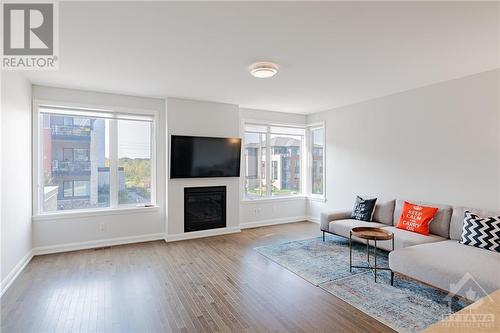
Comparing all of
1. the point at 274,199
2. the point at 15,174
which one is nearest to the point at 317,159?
the point at 274,199

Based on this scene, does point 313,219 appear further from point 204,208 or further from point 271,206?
point 204,208

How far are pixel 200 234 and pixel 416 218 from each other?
3.74m

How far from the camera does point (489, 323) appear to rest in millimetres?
942

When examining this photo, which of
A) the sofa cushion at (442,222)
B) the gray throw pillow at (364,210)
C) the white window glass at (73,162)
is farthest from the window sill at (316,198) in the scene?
the white window glass at (73,162)

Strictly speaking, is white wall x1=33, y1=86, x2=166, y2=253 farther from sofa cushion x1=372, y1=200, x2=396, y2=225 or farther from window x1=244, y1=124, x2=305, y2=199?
sofa cushion x1=372, y1=200, x2=396, y2=225

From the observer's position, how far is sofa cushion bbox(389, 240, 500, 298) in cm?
251

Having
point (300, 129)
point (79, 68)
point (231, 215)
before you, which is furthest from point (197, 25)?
point (300, 129)

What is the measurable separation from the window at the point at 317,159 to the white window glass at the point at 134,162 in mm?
3873

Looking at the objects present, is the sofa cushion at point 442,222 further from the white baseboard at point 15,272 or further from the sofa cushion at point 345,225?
the white baseboard at point 15,272

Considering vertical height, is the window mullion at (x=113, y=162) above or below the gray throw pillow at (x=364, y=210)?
above

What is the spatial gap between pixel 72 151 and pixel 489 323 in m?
5.34

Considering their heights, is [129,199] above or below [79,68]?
below

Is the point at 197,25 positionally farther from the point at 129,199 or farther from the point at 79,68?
the point at 129,199

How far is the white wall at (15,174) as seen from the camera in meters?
3.10
